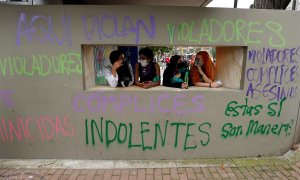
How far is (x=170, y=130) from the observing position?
344cm

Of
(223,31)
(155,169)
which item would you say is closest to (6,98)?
(155,169)

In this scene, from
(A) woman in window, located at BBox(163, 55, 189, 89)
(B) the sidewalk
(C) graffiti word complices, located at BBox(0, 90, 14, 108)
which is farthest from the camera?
(A) woman in window, located at BBox(163, 55, 189, 89)

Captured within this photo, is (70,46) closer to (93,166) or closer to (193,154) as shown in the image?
(93,166)

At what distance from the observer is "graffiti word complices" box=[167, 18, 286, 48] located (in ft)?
10.4

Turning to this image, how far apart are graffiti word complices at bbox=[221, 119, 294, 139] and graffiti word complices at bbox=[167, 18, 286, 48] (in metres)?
1.27

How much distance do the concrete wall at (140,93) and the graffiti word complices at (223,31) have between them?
0.05 feet

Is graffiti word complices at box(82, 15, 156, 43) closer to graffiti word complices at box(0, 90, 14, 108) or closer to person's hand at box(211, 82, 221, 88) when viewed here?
person's hand at box(211, 82, 221, 88)

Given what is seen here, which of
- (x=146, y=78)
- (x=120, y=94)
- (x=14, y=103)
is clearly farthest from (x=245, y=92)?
(x=14, y=103)

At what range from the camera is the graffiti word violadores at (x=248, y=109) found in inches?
135

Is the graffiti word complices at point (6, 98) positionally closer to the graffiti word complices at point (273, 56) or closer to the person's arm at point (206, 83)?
the person's arm at point (206, 83)

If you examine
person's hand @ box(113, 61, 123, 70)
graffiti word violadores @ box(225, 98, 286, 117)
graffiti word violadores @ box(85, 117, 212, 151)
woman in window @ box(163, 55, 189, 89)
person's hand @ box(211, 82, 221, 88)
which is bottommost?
graffiti word violadores @ box(85, 117, 212, 151)

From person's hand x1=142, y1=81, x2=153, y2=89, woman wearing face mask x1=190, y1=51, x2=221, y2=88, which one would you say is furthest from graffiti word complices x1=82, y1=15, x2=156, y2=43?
woman wearing face mask x1=190, y1=51, x2=221, y2=88

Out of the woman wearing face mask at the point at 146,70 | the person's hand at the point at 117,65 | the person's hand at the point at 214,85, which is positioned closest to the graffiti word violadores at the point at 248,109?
the person's hand at the point at 214,85

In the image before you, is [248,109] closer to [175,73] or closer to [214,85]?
[214,85]
